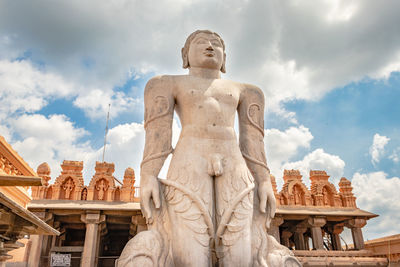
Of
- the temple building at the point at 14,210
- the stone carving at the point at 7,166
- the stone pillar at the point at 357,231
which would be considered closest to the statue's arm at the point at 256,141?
the temple building at the point at 14,210

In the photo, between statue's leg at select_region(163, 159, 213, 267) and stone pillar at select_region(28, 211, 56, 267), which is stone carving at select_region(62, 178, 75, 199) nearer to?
stone pillar at select_region(28, 211, 56, 267)

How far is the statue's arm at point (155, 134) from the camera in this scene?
2947mm

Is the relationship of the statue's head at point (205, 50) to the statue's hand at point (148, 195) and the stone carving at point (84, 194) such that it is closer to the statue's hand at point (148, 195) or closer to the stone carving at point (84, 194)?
the statue's hand at point (148, 195)

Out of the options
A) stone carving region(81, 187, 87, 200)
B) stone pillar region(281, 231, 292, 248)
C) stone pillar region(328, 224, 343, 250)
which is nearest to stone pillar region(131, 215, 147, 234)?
stone carving region(81, 187, 87, 200)

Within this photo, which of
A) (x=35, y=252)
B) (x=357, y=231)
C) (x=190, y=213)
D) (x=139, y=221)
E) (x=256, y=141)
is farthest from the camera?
(x=357, y=231)

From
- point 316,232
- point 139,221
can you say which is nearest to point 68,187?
point 139,221

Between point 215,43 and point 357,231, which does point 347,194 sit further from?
point 215,43

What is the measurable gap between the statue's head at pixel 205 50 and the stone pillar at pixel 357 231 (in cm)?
1574

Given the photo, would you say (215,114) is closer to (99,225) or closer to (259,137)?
(259,137)

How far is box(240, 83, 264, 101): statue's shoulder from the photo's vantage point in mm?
3594

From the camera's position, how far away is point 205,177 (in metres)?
2.99

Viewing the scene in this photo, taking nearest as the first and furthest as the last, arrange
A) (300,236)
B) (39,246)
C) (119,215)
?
(39,246), (119,215), (300,236)

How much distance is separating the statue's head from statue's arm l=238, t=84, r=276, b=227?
0.47 metres

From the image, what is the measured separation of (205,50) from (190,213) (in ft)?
6.14
